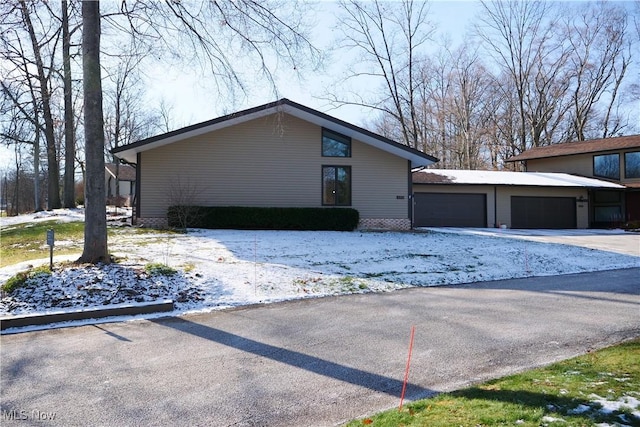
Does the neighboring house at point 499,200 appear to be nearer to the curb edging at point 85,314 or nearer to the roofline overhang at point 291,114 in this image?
the roofline overhang at point 291,114

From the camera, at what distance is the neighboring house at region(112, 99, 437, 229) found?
16.2 m

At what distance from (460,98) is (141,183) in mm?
30324

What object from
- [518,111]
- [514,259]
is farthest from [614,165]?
[514,259]

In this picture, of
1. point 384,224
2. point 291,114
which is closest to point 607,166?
point 384,224

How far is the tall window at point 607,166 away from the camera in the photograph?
27.0 metres

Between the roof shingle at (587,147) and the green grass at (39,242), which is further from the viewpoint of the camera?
the roof shingle at (587,147)

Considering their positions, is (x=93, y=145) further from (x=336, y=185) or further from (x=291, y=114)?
(x=336, y=185)

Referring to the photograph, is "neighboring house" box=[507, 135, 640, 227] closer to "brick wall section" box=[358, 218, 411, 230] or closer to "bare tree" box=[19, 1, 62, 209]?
"brick wall section" box=[358, 218, 411, 230]

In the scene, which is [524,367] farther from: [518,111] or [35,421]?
[518,111]

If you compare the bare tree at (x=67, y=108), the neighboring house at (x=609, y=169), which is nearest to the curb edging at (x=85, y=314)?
the bare tree at (x=67, y=108)

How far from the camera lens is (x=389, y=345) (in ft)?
16.2

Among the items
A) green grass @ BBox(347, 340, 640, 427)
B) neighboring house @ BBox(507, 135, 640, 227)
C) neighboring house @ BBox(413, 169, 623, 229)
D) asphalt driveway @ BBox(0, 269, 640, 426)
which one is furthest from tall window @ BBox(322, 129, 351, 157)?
neighboring house @ BBox(507, 135, 640, 227)

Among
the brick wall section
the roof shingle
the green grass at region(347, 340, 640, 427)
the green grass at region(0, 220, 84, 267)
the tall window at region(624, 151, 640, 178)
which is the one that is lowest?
the green grass at region(347, 340, 640, 427)

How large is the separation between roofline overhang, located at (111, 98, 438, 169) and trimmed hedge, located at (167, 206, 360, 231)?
99.6 inches
